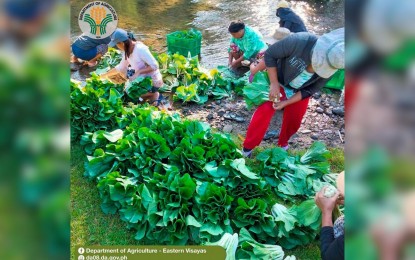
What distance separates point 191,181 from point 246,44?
2.25m

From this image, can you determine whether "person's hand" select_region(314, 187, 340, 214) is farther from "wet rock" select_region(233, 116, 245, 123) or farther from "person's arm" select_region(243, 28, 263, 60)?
"person's arm" select_region(243, 28, 263, 60)

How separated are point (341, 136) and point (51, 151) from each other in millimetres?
3002

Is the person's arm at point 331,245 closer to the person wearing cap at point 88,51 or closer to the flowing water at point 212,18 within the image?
the flowing water at point 212,18

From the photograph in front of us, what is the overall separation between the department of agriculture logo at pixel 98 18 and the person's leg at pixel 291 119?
187 centimetres

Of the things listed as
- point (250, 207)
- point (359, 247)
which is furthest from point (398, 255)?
point (250, 207)

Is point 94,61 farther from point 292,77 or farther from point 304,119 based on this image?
point 292,77

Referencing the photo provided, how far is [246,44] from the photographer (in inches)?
214

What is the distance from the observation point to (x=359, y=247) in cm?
225

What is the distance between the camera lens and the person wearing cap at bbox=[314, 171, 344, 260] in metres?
2.99

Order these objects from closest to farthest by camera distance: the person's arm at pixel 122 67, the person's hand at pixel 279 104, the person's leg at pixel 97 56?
the person's hand at pixel 279 104 → the person's arm at pixel 122 67 → the person's leg at pixel 97 56

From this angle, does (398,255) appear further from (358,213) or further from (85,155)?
(85,155)

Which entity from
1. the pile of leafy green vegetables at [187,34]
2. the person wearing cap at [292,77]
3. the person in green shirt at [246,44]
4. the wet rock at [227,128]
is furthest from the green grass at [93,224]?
the pile of leafy green vegetables at [187,34]

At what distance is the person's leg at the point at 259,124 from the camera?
4469 millimetres

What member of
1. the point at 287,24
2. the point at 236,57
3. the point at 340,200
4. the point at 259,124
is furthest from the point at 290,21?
the point at 340,200
